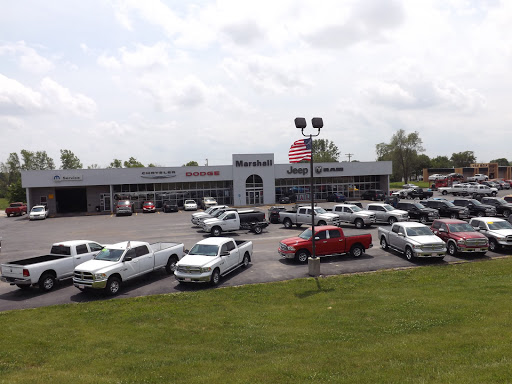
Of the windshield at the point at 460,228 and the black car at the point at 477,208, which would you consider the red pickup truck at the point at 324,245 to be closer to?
the windshield at the point at 460,228

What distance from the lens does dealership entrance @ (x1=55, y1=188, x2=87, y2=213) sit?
57.5m

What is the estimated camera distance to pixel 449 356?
734 centimetres

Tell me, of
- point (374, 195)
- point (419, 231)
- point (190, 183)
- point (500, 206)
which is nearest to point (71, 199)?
point (190, 183)

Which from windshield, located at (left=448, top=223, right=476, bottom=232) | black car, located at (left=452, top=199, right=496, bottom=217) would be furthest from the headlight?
black car, located at (left=452, top=199, right=496, bottom=217)

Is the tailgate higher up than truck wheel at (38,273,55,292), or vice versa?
the tailgate

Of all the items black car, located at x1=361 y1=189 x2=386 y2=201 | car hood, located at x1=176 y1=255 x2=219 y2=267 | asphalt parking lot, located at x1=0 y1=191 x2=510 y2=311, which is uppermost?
black car, located at x1=361 y1=189 x2=386 y2=201

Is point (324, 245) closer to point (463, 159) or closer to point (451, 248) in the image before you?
point (451, 248)

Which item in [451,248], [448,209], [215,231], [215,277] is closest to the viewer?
[215,277]

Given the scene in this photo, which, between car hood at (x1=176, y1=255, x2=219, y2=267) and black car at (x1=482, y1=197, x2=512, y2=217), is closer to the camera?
car hood at (x1=176, y1=255, x2=219, y2=267)

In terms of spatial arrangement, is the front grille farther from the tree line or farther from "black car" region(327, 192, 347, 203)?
the tree line

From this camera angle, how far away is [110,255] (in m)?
15.7

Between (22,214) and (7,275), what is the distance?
154 ft

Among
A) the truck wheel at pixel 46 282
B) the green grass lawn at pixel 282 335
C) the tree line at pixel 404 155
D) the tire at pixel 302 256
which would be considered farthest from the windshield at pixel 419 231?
the tree line at pixel 404 155

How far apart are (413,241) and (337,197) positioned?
40.4 m
